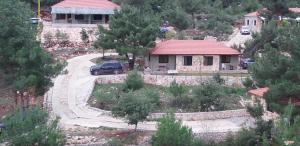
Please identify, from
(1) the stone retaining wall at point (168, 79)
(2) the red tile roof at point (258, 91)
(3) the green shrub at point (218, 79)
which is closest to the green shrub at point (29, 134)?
(2) the red tile roof at point (258, 91)

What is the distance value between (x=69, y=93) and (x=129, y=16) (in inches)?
324

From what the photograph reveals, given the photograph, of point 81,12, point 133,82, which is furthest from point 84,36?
point 133,82

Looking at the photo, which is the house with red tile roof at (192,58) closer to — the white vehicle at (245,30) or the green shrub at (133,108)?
the green shrub at (133,108)

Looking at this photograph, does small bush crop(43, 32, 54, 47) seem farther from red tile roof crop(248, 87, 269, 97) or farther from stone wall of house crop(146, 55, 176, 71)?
red tile roof crop(248, 87, 269, 97)

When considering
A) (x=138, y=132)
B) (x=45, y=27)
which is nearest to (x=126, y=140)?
(x=138, y=132)

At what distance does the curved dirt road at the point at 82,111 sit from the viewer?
35562 mm

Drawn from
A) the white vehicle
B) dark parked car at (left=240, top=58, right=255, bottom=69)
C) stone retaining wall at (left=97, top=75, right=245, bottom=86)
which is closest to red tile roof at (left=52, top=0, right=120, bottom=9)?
the white vehicle

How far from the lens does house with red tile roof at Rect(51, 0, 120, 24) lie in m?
63.0

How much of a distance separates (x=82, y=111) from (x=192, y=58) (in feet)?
38.8

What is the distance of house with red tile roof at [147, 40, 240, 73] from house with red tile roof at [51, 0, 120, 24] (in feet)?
53.6

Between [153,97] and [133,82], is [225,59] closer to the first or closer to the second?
[133,82]

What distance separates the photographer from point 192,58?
4709cm

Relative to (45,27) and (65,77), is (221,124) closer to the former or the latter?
(65,77)

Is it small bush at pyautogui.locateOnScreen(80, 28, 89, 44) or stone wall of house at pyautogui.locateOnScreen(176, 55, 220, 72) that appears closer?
stone wall of house at pyautogui.locateOnScreen(176, 55, 220, 72)
